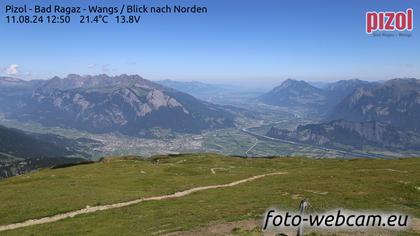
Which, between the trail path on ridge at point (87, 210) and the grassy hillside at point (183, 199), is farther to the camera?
the trail path on ridge at point (87, 210)

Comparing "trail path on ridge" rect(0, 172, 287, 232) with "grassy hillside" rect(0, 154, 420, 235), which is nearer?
"grassy hillside" rect(0, 154, 420, 235)

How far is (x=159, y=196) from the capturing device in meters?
65.7

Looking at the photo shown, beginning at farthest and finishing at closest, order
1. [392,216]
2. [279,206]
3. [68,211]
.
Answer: [68,211]
[279,206]
[392,216]

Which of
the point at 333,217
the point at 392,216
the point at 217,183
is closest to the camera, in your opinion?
the point at 333,217

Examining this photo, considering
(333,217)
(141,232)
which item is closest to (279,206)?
(333,217)

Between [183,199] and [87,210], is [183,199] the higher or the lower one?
the higher one

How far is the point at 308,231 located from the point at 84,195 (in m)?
42.0

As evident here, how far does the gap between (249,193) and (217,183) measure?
54.0 feet

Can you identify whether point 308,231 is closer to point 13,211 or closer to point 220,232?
point 220,232

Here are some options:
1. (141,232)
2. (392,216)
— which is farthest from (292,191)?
(141,232)

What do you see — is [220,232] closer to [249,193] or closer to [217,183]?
[249,193]

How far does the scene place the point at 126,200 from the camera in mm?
62344

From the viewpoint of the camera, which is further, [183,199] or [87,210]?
[183,199]

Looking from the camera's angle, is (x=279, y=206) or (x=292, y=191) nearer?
(x=279, y=206)
